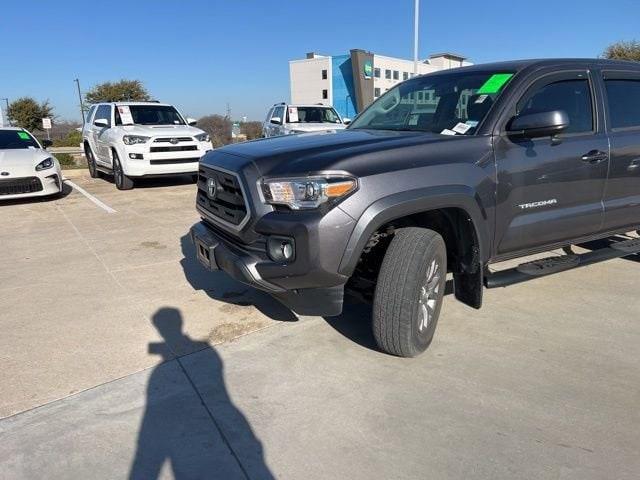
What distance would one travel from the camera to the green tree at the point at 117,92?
44.3 metres

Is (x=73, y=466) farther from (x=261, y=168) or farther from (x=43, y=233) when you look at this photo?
(x=43, y=233)

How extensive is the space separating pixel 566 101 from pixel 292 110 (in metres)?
12.6

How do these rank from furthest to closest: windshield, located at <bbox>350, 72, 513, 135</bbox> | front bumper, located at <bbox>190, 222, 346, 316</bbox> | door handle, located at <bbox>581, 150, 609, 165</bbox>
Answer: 1. door handle, located at <bbox>581, 150, 609, 165</bbox>
2. windshield, located at <bbox>350, 72, 513, 135</bbox>
3. front bumper, located at <bbox>190, 222, 346, 316</bbox>

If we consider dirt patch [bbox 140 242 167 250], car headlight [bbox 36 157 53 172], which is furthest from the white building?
dirt patch [bbox 140 242 167 250]

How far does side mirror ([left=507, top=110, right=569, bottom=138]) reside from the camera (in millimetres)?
3320

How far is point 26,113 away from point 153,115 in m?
38.5

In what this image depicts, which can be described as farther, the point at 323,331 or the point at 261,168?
the point at 323,331

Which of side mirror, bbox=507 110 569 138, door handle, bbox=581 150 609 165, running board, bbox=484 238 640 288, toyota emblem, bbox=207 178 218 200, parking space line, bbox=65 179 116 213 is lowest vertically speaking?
parking space line, bbox=65 179 116 213

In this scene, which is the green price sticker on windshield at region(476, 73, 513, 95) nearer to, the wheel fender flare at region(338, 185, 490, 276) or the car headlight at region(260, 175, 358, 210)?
the wheel fender flare at region(338, 185, 490, 276)

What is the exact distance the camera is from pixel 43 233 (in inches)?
281

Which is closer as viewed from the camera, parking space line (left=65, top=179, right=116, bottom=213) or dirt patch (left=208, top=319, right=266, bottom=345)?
dirt patch (left=208, top=319, right=266, bottom=345)

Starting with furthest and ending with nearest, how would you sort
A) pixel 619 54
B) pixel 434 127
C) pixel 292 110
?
pixel 619 54 → pixel 292 110 → pixel 434 127

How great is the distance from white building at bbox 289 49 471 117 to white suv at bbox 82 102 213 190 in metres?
39.4

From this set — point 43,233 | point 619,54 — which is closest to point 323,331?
point 43,233
